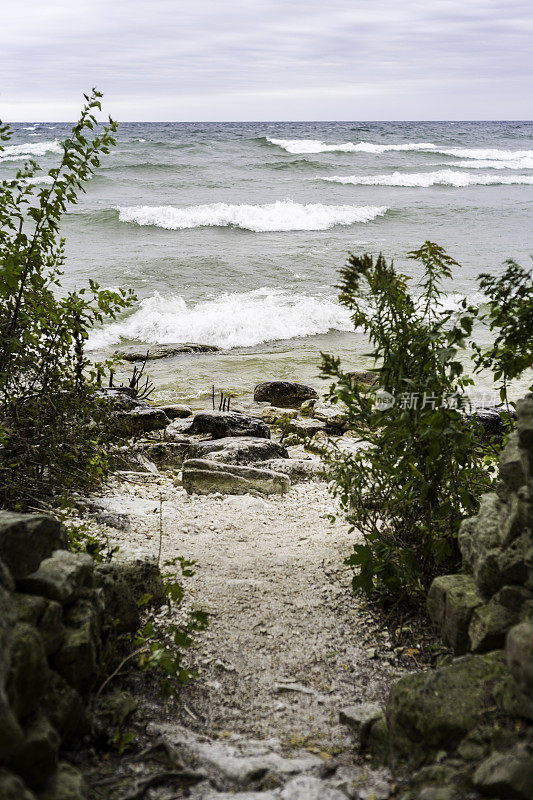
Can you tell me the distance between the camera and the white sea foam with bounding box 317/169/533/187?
33.4 metres

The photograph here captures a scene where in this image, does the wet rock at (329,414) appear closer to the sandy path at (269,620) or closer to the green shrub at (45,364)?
the sandy path at (269,620)

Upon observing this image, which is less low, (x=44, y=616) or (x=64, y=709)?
(x=44, y=616)

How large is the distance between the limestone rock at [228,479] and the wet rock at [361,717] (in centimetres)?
295

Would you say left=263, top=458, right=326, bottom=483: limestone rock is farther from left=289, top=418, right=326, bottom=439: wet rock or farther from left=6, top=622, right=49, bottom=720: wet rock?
left=6, top=622, right=49, bottom=720: wet rock

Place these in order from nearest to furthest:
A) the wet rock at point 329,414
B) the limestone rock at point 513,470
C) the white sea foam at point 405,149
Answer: the limestone rock at point 513,470 < the wet rock at point 329,414 < the white sea foam at point 405,149

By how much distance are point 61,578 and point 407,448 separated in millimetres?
1791

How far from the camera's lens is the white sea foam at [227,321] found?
13.4 m

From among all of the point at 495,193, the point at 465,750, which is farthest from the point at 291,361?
the point at 495,193

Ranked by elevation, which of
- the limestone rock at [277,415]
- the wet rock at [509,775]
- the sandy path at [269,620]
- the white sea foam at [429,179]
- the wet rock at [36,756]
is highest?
the white sea foam at [429,179]

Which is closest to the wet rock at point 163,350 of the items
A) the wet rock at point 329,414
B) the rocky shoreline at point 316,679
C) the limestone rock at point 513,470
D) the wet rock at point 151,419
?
the wet rock at point 329,414

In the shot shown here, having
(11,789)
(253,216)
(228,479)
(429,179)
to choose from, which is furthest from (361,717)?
(429,179)

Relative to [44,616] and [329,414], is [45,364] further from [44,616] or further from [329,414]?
[329,414]

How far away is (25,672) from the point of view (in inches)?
73.7

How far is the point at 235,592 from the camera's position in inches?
148
